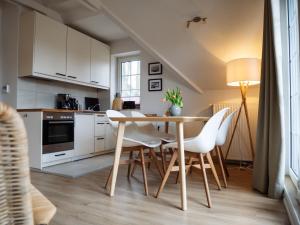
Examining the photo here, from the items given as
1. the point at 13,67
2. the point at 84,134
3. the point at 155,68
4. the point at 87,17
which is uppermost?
the point at 87,17

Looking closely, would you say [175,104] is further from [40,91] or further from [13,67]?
[13,67]

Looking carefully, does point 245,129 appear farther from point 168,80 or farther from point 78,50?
point 78,50

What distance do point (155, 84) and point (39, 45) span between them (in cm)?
212

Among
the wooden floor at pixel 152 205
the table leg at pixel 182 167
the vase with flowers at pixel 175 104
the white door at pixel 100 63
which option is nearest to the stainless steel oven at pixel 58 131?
the wooden floor at pixel 152 205

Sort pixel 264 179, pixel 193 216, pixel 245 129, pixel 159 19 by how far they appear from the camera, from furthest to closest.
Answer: pixel 245 129 → pixel 159 19 → pixel 264 179 → pixel 193 216

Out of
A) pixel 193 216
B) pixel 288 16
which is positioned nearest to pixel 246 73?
pixel 288 16

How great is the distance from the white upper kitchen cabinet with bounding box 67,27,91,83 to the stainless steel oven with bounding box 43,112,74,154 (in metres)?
0.93

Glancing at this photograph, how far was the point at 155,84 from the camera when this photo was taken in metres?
4.51

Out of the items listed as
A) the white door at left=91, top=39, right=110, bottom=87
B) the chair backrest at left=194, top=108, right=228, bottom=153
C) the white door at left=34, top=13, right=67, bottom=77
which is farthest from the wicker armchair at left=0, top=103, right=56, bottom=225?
the white door at left=91, top=39, right=110, bottom=87

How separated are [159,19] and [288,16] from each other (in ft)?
5.37

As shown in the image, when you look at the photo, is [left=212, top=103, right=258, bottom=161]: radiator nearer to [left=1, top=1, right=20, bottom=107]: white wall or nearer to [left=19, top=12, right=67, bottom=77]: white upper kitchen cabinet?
[left=19, top=12, right=67, bottom=77]: white upper kitchen cabinet

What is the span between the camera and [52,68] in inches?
150

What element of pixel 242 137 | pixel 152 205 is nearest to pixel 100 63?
pixel 242 137

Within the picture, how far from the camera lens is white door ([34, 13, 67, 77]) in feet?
11.6
